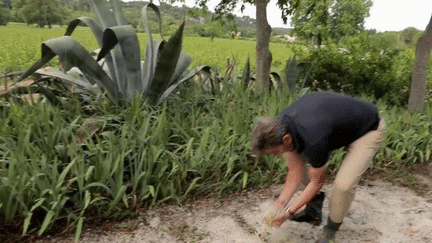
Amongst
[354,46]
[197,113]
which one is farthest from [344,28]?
[197,113]

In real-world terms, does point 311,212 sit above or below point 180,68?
below

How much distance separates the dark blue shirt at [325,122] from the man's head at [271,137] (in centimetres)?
6

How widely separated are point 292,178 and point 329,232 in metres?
0.35

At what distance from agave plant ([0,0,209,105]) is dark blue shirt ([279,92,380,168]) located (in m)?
1.40

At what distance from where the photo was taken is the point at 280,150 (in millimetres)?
1654

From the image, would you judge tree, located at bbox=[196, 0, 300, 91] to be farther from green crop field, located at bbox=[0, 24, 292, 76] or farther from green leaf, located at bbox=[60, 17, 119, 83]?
green leaf, located at bbox=[60, 17, 119, 83]

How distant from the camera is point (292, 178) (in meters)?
1.99

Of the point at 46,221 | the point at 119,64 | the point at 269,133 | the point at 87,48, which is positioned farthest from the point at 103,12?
→ the point at 87,48

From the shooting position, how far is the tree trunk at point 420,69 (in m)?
3.79

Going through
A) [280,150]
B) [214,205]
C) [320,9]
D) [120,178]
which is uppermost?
[320,9]

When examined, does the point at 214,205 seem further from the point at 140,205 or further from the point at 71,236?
the point at 71,236

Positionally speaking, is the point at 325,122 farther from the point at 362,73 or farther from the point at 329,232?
the point at 362,73

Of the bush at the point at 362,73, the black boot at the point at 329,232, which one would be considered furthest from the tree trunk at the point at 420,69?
the black boot at the point at 329,232

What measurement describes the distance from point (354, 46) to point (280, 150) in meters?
3.46
